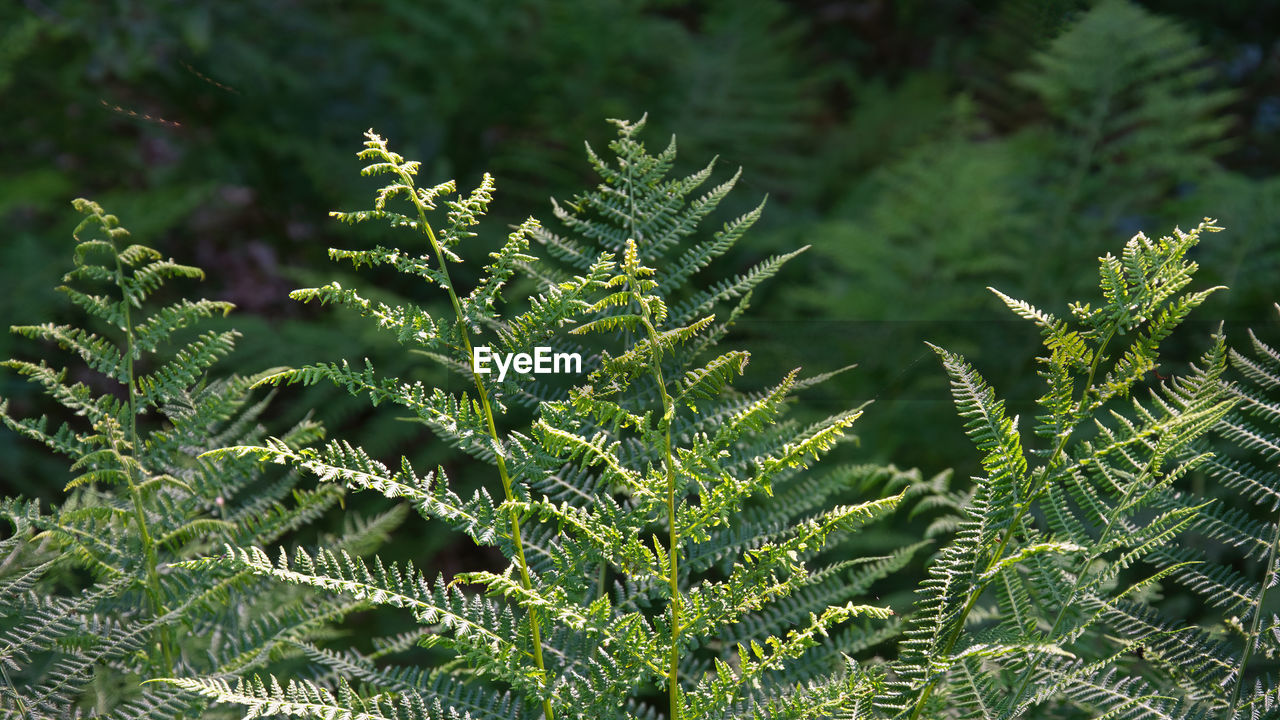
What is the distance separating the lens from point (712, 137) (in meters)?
2.17

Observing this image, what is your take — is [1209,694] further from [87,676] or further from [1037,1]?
[1037,1]

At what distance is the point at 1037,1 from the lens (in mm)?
1252

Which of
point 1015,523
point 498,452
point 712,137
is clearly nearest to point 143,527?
point 498,452

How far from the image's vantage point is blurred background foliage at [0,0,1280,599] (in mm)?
1723

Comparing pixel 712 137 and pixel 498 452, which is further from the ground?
pixel 712 137

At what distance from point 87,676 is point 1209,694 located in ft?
2.28

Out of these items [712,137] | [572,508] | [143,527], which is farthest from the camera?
[712,137]

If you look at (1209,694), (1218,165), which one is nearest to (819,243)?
(1218,165)

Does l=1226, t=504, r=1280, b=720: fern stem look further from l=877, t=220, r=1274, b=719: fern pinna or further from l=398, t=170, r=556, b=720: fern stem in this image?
l=398, t=170, r=556, b=720: fern stem

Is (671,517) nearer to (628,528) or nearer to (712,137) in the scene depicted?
(628,528)

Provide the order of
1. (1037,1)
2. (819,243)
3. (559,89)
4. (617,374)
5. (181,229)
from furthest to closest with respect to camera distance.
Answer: (181,229) < (559,89) < (819,243) < (1037,1) < (617,374)

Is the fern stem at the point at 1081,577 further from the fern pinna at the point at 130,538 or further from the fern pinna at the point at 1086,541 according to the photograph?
the fern pinna at the point at 130,538

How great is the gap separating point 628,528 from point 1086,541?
0.26 meters

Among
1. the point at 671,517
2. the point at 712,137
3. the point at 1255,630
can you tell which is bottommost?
the point at 1255,630
